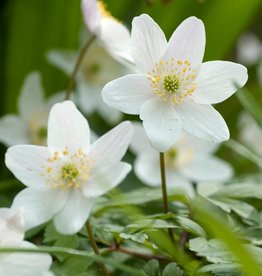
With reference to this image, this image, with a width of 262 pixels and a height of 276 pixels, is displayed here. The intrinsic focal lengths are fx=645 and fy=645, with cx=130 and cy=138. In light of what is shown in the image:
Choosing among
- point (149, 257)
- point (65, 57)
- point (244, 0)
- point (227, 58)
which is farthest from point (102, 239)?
point (227, 58)

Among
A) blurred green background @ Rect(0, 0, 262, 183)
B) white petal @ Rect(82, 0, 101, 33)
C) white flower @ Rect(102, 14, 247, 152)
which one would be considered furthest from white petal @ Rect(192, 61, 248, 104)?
blurred green background @ Rect(0, 0, 262, 183)

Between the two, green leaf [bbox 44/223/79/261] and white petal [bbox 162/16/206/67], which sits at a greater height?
white petal [bbox 162/16/206/67]

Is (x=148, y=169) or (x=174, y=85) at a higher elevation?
(x=174, y=85)

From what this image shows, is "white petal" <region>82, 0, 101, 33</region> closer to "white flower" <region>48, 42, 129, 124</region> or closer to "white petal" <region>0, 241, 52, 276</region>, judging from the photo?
"white flower" <region>48, 42, 129, 124</region>

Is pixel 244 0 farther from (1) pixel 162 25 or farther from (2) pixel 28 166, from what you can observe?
(2) pixel 28 166

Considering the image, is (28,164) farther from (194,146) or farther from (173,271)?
(194,146)

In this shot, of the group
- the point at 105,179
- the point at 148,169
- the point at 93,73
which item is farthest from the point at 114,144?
the point at 93,73

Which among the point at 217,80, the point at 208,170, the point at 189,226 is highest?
the point at 217,80
